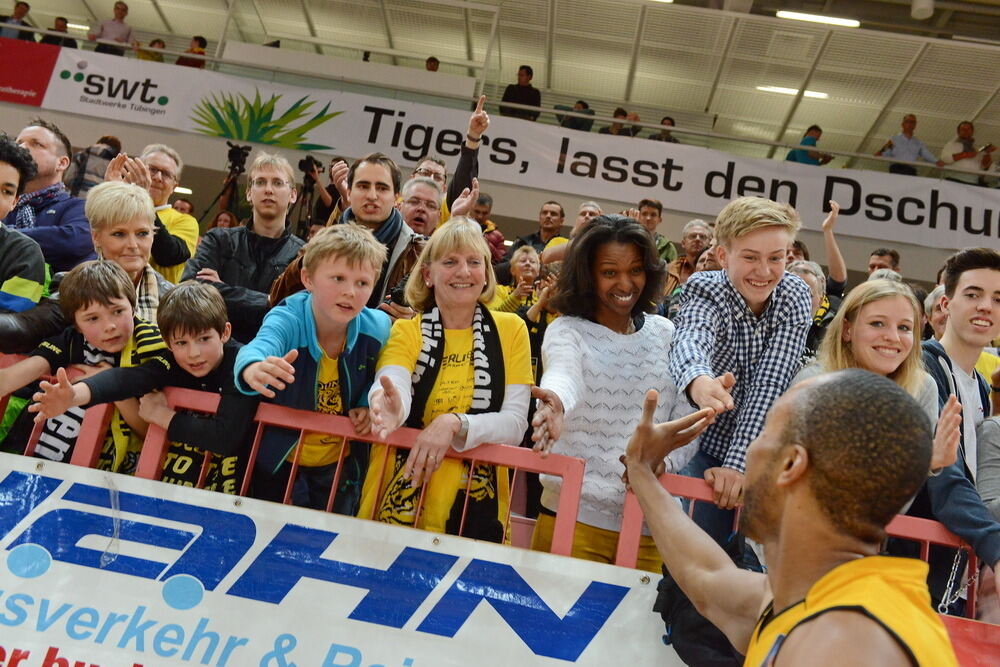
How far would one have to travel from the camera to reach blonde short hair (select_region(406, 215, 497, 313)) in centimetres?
305

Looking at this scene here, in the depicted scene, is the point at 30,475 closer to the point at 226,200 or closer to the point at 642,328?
the point at 642,328

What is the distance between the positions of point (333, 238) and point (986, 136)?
14155 mm

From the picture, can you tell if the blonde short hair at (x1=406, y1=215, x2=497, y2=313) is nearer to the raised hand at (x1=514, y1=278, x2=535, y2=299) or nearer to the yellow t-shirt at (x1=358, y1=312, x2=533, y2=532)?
the yellow t-shirt at (x1=358, y1=312, x2=533, y2=532)

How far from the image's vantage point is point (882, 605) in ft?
4.31

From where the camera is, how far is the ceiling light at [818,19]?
36.8 ft

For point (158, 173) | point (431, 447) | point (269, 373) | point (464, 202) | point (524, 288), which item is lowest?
point (431, 447)

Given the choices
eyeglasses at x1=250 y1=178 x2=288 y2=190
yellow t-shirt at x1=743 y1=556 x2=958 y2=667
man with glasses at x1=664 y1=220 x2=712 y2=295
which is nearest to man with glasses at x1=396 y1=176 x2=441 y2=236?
eyeglasses at x1=250 y1=178 x2=288 y2=190

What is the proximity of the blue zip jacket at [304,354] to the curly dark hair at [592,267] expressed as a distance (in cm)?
68

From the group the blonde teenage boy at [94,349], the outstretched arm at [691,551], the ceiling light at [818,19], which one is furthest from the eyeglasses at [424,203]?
the ceiling light at [818,19]

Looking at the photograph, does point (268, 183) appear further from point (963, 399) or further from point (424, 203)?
point (963, 399)

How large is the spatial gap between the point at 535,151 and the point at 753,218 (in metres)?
7.49

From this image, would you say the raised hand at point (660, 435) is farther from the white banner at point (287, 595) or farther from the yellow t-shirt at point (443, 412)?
the yellow t-shirt at point (443, 412)

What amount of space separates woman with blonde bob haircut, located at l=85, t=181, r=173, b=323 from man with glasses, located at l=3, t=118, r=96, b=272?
1.87 ft

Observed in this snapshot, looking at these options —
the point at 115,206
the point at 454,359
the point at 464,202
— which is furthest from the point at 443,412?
the point at 464,202
